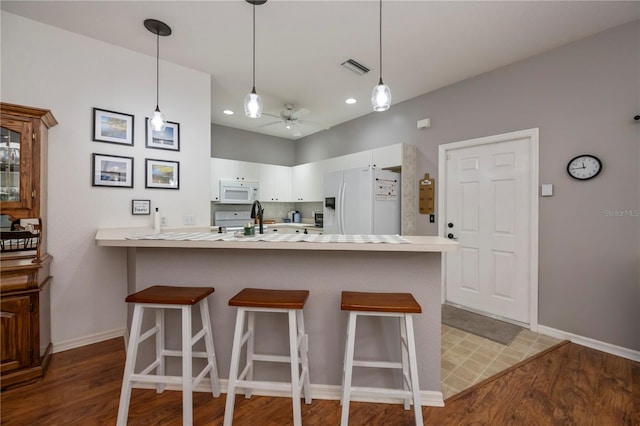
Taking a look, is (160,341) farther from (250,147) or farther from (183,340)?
(250,147)

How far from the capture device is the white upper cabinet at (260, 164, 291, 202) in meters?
5.21

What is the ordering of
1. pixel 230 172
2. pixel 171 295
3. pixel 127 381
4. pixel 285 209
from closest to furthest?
pixel 127 381, pixel 171 295, pixel 230 172, pixel 285 209

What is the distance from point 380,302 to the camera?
4.92ft

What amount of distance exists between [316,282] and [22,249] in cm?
224

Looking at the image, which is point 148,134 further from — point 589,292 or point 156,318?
point 589,292

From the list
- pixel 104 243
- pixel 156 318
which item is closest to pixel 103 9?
pixel 104 243

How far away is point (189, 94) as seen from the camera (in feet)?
10.0

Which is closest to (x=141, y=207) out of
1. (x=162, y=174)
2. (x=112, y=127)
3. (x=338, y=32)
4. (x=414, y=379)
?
(x=162, y=174)

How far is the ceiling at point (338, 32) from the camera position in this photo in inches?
84.1

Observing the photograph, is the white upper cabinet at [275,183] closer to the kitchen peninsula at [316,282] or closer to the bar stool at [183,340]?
the kitchen peninsula at [316,282]

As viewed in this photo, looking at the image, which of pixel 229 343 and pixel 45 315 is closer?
pixel 229 343

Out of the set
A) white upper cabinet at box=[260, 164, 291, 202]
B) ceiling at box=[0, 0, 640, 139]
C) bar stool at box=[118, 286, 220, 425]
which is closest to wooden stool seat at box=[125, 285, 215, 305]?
bar stool at box=[118, 286, 220, 425]

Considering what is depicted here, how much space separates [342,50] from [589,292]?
3.13 metres

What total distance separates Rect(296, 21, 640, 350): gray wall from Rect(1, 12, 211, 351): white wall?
3580 mm
